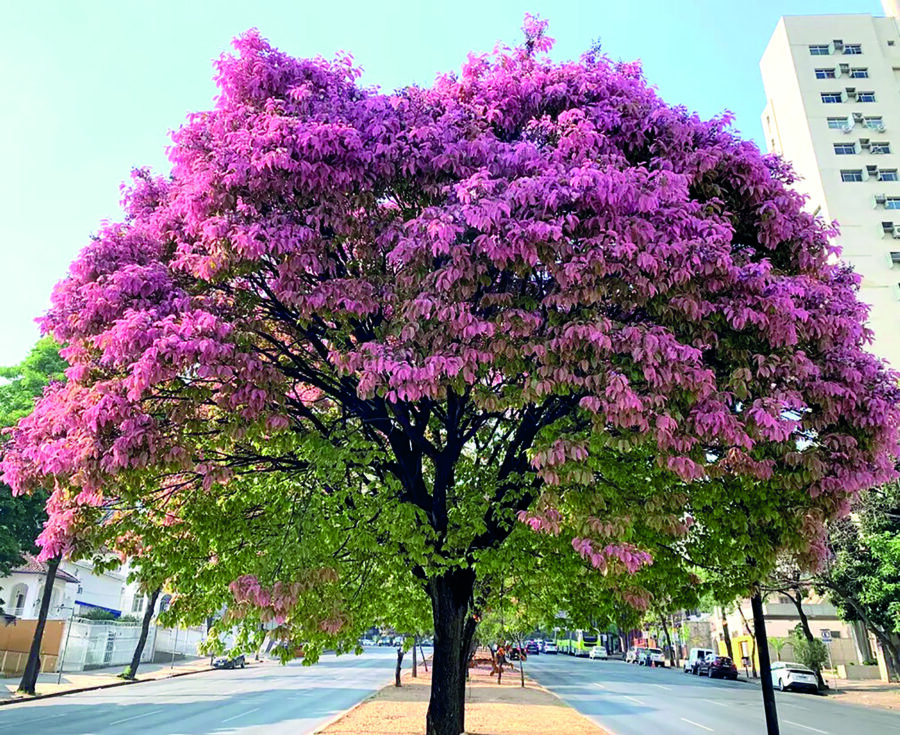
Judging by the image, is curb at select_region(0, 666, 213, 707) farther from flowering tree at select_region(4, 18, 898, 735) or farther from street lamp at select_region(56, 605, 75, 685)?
flowering tree at select_region(4, 18, 898, 735)

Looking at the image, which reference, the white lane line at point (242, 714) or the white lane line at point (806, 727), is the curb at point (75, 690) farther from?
the white lane line at point (806, 727)

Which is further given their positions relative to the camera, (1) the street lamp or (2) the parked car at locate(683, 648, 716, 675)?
(2) the parked car at locate(683, 648, 716, 675)

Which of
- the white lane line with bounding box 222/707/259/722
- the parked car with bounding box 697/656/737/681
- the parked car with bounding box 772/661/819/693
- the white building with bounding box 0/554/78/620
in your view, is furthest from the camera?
the parked car with bounding box 697/656/737/681

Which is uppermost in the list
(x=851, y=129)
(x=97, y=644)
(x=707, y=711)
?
(x=851, y=129)

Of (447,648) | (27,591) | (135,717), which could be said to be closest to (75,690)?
(135,717)

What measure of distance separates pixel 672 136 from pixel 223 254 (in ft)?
17.2

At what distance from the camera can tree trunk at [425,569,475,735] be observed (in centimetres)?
953

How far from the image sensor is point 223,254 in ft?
23.3

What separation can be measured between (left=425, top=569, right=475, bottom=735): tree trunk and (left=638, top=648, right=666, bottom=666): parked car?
63549mm

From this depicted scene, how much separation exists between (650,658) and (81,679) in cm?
5206

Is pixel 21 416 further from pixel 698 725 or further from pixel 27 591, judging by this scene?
pixel 27 591

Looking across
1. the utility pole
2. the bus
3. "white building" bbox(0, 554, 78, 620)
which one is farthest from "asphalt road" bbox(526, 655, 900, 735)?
the bus

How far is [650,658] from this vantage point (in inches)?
2667

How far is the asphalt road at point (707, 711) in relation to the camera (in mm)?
19969
